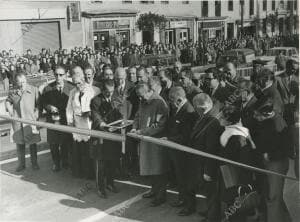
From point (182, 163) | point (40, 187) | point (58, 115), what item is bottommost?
point (40, 187)

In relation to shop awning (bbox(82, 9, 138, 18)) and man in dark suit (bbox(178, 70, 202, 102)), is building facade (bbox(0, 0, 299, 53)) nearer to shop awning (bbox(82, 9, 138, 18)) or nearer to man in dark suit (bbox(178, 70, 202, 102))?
shop awning (bbox(82, 9, 138, 18))

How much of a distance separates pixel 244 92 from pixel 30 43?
230 inches

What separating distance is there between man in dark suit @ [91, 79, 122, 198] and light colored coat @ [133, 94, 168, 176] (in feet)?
1.85

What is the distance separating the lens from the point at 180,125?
13.9ft

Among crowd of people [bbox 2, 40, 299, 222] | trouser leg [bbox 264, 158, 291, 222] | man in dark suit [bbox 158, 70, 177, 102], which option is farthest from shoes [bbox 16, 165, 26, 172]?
trouser leg [bbox 264, 158, 291, 222]

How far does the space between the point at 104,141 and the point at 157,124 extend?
84 centimetres

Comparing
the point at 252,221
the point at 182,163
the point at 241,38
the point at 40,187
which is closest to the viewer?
the point at 252,221

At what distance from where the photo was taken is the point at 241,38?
7.21 meters

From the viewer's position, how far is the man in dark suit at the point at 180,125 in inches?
165

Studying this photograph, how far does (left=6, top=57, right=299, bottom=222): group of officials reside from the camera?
3.70 metres

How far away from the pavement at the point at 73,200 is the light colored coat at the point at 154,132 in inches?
18.3

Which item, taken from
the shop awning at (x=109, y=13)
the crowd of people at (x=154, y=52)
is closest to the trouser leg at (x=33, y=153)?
Result: the crowd of people at (x=154, y=52)

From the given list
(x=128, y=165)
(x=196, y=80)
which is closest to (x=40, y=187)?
(x=128, y=165)

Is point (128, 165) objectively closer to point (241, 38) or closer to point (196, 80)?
point (196, 80)
